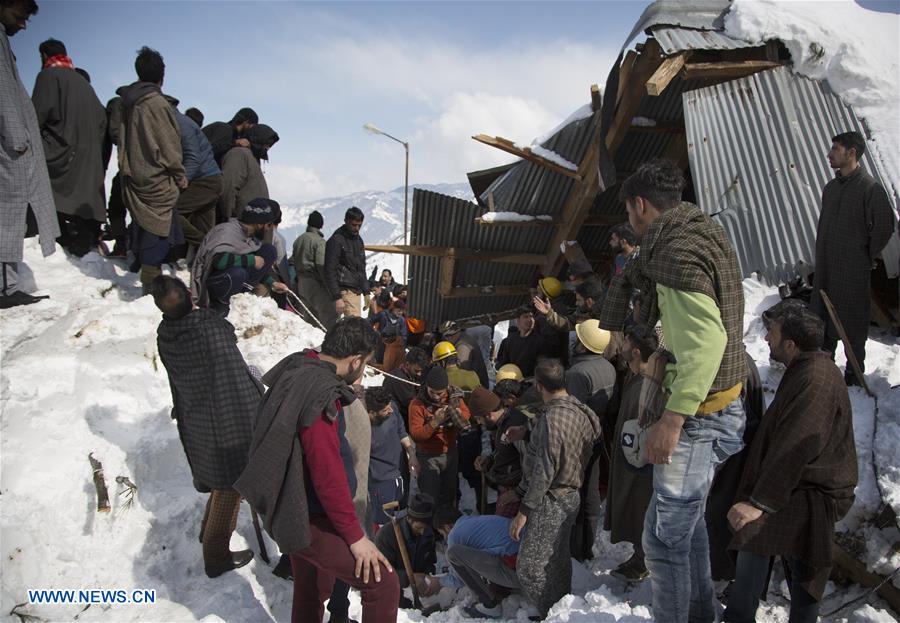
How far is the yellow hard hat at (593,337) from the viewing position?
16.7 ft

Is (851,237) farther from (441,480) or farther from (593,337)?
(441,480)

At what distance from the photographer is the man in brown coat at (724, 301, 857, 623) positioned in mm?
2713

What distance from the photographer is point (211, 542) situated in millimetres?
3729

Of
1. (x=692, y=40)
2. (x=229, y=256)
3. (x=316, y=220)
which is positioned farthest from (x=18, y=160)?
(x=692, y=40)

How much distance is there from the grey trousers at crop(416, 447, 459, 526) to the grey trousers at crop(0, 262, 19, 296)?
13.9ft

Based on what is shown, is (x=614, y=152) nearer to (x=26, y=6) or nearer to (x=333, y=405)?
(x=333, y=405)

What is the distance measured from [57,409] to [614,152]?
241 inches

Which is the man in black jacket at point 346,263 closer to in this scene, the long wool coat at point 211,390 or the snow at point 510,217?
the snow at point 510,217

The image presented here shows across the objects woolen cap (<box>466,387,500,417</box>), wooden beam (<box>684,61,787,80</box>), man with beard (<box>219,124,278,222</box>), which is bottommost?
woolen cap (<box>466,387,500,417</box>)

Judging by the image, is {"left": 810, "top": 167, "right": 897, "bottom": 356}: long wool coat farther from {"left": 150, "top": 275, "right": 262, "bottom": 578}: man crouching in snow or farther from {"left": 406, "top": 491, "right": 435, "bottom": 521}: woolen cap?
{"left": 150, "top": 275, "right": 262, "bottom": 578}: man crouching in snow

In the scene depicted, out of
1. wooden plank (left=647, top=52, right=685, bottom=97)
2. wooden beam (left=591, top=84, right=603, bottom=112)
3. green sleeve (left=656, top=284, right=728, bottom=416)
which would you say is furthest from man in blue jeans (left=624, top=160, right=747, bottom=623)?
wooden beam (left=591, top=84, right=603, bottom=112)

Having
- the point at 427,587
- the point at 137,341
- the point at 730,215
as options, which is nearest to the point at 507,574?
the point at 427,587

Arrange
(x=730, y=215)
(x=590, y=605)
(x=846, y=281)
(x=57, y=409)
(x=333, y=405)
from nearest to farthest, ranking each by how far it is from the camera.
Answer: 1. (x=333, y=405)
2. (x=590, y=605)
3. (x=846, y=281)
4. (x=57, y=409)
5. (x=730, y=215)

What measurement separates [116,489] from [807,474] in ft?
14.3
